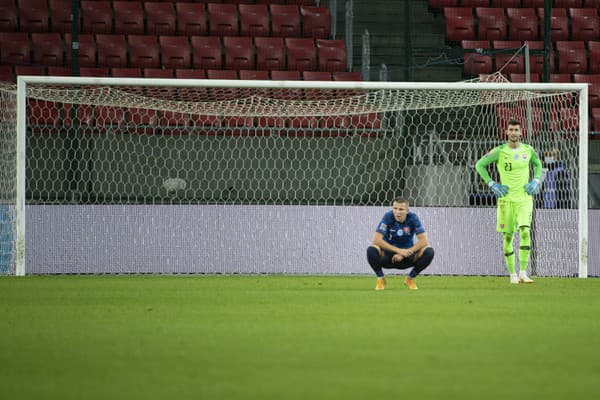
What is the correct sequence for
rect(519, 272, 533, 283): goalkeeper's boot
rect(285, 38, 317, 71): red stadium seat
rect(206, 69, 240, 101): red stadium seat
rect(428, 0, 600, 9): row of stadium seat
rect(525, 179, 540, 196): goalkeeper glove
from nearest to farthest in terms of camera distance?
1. rect(525, 179, 540, 196): goalkeeper glove
2. rect(519, 272, 533, 283): goalkeeper's boot
3. rect(206, 69, 240, 101): red stadium seat
4. rect(285, 38, 317, 71): red stadium seat
5. rect(428, 0, 600, 9): row of stadium seat

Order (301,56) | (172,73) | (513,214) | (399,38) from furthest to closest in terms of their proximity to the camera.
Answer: (399,38), (301,56), (172,73), (513,214)

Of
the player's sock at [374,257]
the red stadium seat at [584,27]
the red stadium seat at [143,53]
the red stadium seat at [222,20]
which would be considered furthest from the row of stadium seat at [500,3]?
the player's sock at [374,257]

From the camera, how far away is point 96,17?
1802cm

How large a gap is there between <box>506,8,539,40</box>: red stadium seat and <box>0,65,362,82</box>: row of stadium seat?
3359 mm

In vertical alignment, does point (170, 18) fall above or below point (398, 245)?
above

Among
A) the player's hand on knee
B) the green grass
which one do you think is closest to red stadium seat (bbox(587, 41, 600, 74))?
the green grass

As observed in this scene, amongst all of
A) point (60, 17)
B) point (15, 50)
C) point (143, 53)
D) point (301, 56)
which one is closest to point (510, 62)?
point (301, 56)

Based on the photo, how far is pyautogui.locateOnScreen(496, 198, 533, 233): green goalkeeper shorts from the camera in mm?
11656

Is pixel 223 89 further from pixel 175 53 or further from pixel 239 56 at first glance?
pixel 175 53

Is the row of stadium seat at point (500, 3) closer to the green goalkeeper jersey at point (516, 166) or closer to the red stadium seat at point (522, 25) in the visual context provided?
the red stadium seat at point (522, 25)

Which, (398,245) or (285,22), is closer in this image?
(398,245)

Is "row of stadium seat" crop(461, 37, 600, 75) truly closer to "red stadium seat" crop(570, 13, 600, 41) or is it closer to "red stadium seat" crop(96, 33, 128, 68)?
"red stadium seat" crop(570, 13, 600, 41)

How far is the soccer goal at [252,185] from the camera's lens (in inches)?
526

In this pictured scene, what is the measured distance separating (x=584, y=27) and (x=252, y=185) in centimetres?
828
